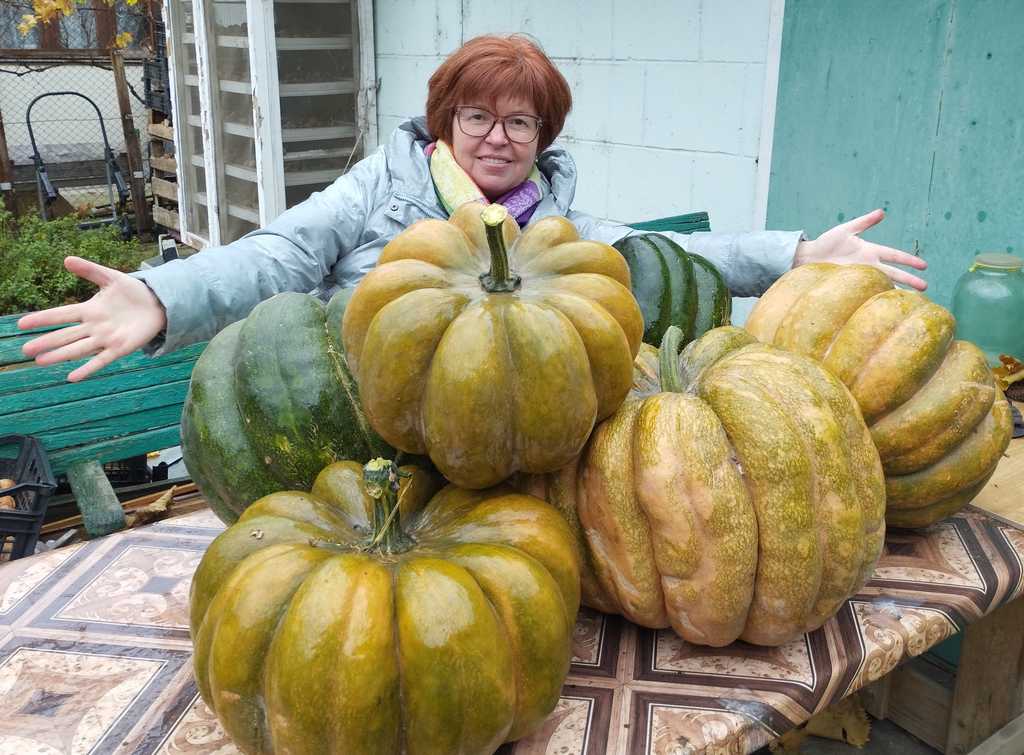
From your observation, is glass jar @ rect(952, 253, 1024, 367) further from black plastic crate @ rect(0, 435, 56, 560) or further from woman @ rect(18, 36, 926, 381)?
black plastic crate @ rect(0, 435, 56, 560)

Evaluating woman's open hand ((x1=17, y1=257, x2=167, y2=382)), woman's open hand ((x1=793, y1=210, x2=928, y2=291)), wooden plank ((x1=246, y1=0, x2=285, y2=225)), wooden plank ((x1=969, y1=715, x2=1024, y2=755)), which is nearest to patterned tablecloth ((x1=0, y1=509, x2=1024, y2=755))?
woman's open hand ((x1=17, y1=257, x2=167, y2=382))

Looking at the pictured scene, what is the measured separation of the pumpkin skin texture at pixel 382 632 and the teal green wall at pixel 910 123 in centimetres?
244

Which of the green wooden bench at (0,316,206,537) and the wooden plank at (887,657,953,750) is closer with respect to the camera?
the wooden plank at (887,657,953,750)

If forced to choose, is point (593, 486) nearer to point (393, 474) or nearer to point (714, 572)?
point (714, 572)

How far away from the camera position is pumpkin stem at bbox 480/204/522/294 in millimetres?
1171

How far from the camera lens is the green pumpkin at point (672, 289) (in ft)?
6.39

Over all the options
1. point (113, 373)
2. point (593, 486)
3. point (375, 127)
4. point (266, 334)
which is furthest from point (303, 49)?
point (593, 486)

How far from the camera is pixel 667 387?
4.41 ft

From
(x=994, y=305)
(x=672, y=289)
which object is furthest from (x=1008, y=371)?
(x=672, y=289)

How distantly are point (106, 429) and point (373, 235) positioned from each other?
1.23 metres

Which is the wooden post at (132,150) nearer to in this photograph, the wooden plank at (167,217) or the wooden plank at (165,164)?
the wooden plank at (165,164)

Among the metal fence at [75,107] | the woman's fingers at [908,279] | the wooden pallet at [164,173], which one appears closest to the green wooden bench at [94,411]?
the woman's fingers at [908,279]

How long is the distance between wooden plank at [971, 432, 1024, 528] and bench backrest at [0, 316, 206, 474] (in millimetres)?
2476

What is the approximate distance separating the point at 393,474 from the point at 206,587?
0.28 meters
